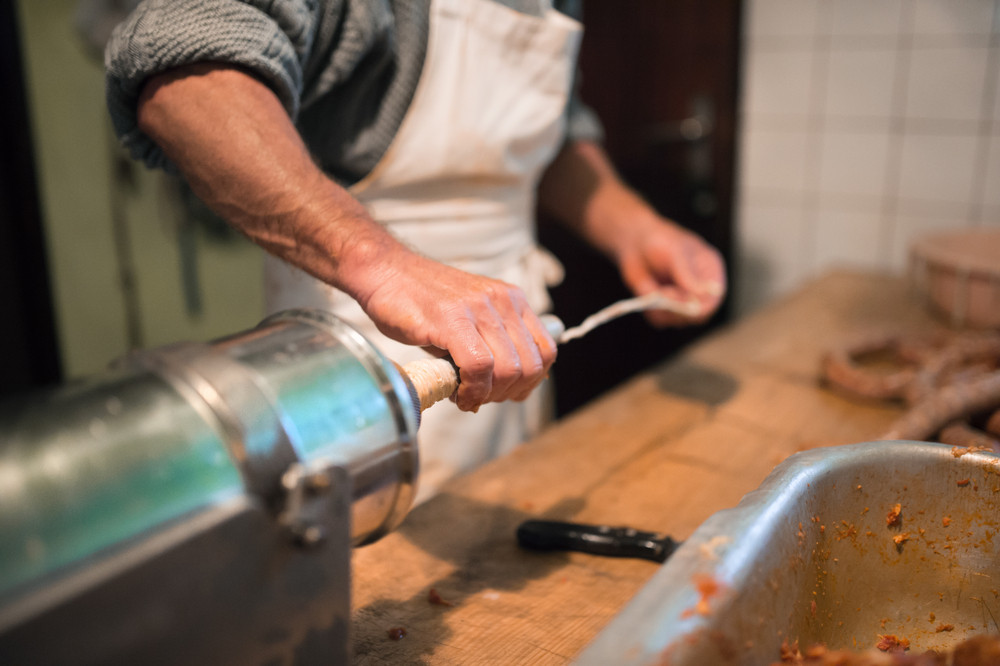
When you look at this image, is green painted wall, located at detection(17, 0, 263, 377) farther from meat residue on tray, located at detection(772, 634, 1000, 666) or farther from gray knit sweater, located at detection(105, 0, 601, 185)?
meat residue on tray, located at detection(772, 634, 1000, 666)

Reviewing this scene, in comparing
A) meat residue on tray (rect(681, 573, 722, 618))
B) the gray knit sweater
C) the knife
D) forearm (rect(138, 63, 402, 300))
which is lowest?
the knife

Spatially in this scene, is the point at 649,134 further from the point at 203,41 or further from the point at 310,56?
the point at 203,41

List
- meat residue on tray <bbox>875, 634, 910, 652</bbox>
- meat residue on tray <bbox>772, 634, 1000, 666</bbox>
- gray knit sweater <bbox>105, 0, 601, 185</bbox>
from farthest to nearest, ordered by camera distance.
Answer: gray knit sweater <bbox>105, 0, 601, 185</bbox>, meat residue on tray <bbox>875, 634, 910, 652</bbox>, meat residue on tray <bbox>772, 634, 1000, 666</bbox>

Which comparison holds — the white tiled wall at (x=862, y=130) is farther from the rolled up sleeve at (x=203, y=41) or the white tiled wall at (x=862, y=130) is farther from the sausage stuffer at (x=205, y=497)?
the sausage stuffer at (x=205, y=497)

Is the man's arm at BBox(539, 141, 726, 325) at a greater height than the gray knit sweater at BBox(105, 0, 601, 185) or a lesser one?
lesser

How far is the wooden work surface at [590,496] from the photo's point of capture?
61 cm

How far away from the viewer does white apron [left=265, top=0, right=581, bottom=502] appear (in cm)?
95

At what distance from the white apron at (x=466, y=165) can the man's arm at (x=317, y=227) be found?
23 cm

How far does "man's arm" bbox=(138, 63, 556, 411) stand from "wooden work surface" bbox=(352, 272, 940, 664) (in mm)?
178

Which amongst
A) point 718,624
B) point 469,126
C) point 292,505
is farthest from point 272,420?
point 469,126

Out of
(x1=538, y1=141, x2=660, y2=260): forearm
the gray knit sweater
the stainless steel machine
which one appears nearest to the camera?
the stainless steel machine

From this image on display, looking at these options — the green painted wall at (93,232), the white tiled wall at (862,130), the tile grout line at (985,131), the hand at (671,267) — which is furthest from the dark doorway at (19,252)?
the tile grout line at (985,131)

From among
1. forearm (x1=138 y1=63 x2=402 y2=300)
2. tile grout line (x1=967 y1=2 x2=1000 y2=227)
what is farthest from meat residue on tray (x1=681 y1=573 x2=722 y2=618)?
tile grout line (x1=967 y1=2 x2=1000 y2=227)

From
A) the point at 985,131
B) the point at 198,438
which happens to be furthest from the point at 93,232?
the point at 985,131
